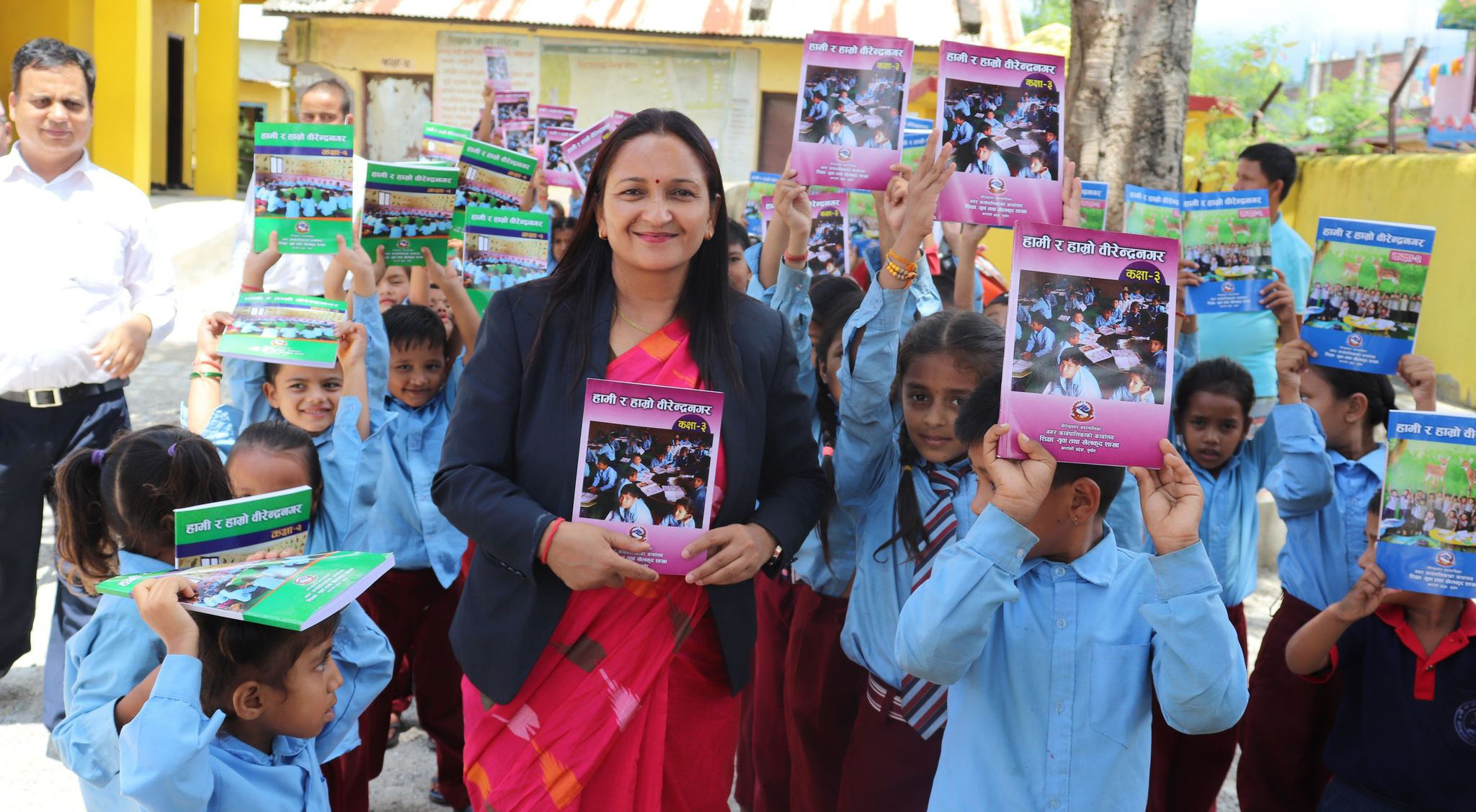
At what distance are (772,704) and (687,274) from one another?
1465mm

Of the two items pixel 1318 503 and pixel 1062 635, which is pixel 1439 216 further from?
pixel 1062 635

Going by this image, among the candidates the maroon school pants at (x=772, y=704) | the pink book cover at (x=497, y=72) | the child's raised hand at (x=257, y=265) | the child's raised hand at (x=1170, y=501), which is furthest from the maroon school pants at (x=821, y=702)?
the pink book cover at (x=497, y=72)

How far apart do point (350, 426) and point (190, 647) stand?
146 centimetres

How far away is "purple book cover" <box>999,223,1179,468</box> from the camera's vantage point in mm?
1915

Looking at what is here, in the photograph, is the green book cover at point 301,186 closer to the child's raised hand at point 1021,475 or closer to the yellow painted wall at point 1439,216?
the child's raised hand at point 1021,475

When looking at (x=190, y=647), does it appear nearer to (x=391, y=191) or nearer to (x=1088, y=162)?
(x=391, y=191)

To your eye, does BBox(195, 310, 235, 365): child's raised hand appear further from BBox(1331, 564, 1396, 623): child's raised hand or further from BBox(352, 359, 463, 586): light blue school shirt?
BBox(1331, 564, 1396, 623): child's raised hand

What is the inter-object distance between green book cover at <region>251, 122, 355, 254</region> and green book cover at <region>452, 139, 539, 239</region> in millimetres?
649

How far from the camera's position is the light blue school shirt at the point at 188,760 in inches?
71.1

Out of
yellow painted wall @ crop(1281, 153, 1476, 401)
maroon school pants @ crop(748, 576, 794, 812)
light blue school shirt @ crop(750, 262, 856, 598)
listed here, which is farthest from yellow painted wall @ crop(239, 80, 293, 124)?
maroon school pants @ crop(748, 576, 794, 812)

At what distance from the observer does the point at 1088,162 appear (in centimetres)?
509

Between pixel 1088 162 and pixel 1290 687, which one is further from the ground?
pixel 1088 162

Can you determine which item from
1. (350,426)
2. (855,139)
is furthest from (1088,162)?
(350,426)

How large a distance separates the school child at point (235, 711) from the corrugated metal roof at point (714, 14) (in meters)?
13.4
